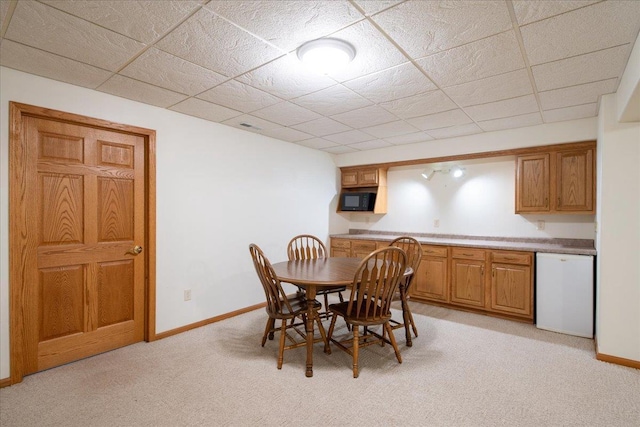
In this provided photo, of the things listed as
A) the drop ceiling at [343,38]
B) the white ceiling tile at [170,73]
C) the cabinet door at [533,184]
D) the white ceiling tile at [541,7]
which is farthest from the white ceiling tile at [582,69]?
the white ceiling tile at [170,73]

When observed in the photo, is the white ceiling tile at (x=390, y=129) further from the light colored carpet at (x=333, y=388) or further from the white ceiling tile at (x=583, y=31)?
the light colored carpet at (x=333, y=388)

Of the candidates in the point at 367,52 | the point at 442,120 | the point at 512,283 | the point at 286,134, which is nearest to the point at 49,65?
the point at 367,52

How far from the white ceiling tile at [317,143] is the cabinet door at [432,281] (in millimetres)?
2130

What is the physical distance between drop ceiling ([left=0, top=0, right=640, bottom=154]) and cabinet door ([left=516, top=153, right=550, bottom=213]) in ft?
Result: 1.98

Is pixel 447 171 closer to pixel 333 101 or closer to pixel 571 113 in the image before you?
pixel 571 113

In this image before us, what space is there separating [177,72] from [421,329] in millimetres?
3310

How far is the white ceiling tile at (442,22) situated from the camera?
5.05ft

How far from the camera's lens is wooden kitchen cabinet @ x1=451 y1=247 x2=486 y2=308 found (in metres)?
3.82

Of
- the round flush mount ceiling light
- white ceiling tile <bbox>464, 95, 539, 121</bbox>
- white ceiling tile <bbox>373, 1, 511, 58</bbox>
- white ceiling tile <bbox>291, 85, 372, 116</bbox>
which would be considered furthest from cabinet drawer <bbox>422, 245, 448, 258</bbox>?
the round flush mount ceiling light

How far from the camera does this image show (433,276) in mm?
4199

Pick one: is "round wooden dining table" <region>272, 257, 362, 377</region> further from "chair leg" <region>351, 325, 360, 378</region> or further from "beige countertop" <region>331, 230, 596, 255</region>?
"beige countertop" <region>331, 230, 596, 255</region>

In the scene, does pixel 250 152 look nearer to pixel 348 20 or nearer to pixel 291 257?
pixel 291 257

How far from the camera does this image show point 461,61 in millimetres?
2086

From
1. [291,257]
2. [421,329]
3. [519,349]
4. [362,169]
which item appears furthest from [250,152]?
[519,349]
